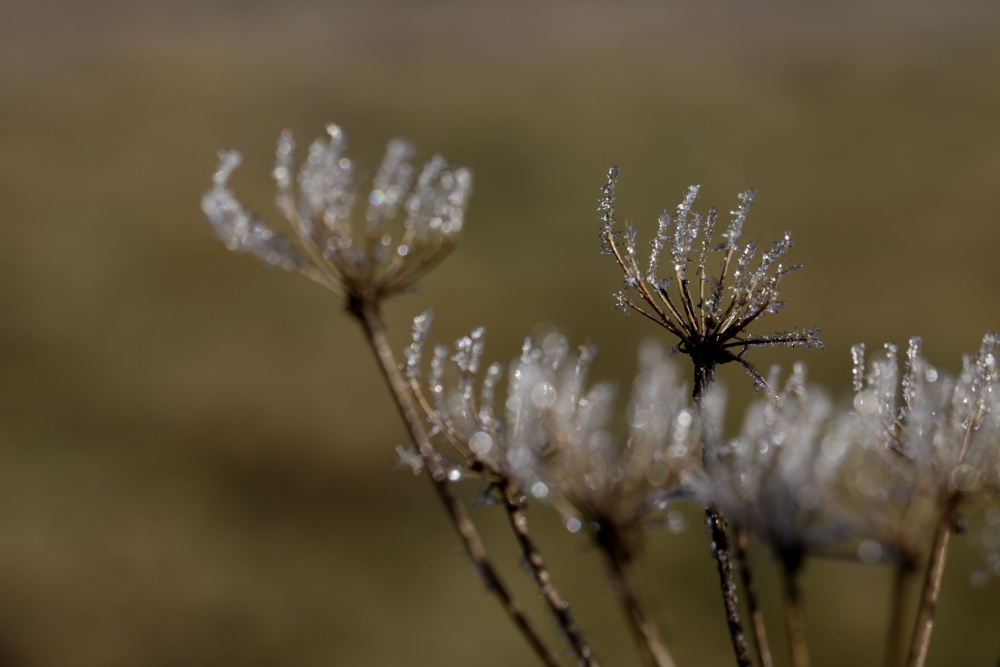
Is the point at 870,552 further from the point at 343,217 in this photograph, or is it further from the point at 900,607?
the point at 343,217

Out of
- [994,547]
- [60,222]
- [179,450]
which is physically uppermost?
[60,222]

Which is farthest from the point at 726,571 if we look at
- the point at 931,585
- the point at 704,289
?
the point at 704,289

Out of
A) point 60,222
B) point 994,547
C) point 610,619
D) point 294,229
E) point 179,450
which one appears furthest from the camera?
point 60,222

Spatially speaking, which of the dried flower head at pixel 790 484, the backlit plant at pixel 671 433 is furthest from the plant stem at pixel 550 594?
the dried flower head at pixel 790 484

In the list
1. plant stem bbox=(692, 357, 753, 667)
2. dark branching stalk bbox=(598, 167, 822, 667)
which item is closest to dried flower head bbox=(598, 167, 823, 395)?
dark branching stalk bbox=(598, 167, 822, 667)

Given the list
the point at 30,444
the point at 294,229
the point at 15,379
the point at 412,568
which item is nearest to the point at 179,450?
the point at 30,444

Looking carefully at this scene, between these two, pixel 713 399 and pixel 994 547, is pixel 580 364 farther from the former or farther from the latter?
pixel 994 547

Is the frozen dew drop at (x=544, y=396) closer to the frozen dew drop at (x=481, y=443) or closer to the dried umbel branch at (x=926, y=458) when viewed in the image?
the frozen dew drop at (x=481, y=443)
